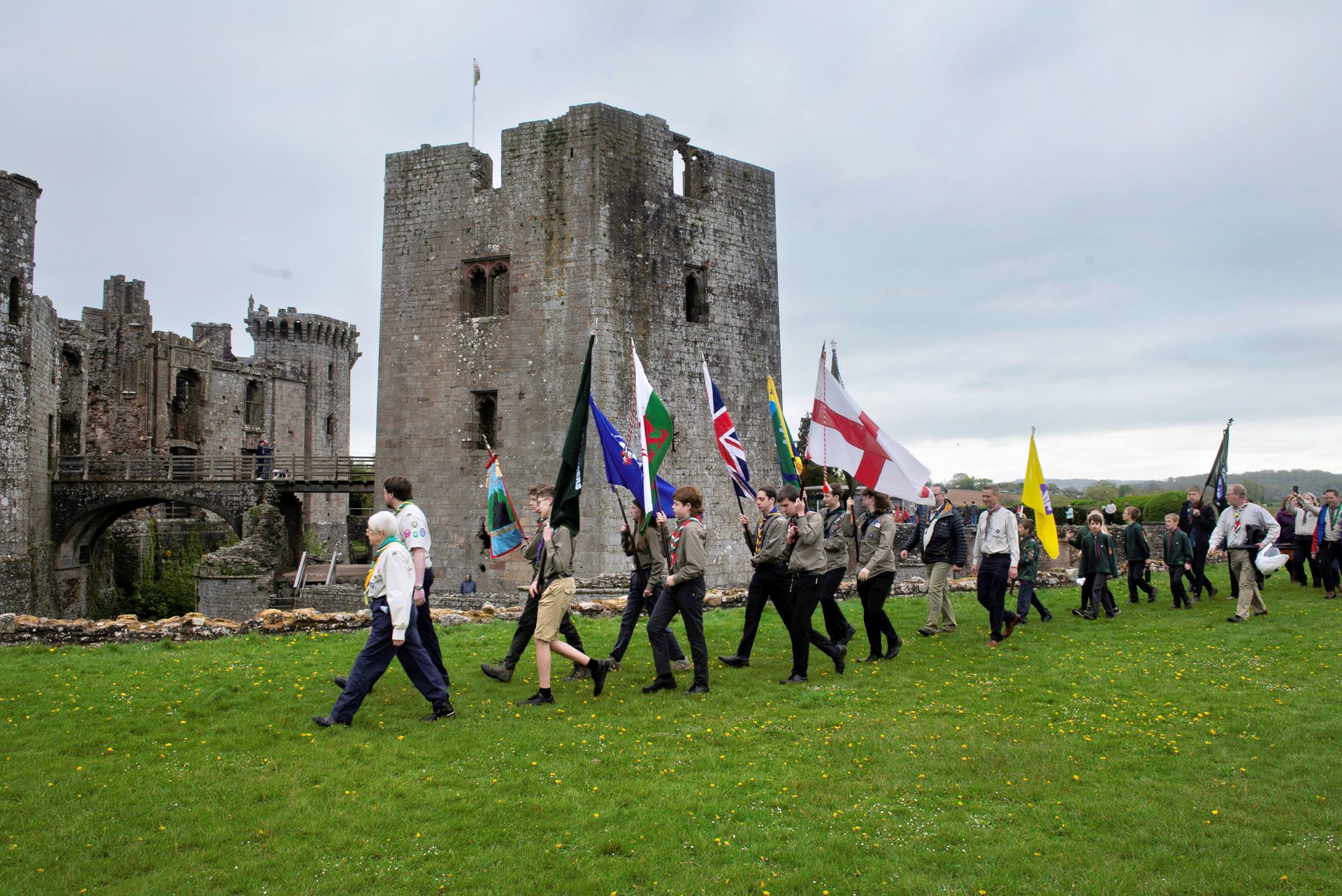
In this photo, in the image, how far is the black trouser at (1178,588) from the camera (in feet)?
50.9

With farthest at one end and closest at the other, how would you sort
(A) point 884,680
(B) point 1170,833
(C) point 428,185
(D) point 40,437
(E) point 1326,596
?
(D) point 40,437
(C) point 428,185
(E) point 1326,596
(A) point 884,680
(B) point 1170,833

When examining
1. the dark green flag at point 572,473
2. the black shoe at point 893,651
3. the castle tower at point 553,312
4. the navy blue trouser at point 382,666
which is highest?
the castle tower at point 553,312

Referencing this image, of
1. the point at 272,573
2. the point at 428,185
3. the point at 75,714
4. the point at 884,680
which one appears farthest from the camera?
the point at 272,573

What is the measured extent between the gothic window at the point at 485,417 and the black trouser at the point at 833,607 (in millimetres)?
13865

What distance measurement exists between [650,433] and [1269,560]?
9.36 m

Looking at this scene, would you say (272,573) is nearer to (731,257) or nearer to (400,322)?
(400,322)

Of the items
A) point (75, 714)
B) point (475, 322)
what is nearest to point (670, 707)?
point (75, 714)

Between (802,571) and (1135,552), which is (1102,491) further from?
(802,571)

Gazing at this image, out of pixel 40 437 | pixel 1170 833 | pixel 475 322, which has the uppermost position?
pixel 475 322

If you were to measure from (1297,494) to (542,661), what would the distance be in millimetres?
16220

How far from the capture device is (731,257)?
25.5m

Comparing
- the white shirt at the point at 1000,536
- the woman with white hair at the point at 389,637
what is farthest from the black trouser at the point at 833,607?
the woman with white hair at the point at 389,637

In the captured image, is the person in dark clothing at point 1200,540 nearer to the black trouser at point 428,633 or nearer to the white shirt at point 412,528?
the black trouser at point 428,633

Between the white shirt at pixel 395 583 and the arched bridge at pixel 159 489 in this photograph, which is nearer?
the white shirt at pixel 395 583
